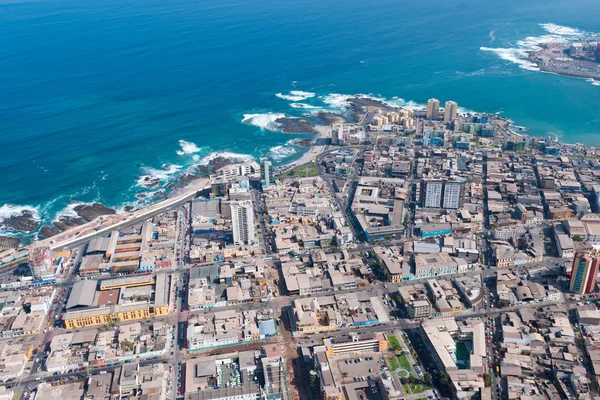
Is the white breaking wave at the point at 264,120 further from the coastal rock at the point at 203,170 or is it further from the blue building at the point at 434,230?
the blue building at the point at 434,230

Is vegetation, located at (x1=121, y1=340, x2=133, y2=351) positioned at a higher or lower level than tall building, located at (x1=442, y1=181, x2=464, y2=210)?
lower

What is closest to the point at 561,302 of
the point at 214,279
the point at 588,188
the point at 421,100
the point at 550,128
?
the point at 588,188

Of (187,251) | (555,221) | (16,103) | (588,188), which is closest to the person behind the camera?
(187,251)

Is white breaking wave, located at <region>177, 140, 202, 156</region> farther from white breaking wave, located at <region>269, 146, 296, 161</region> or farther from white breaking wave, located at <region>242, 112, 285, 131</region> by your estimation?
white breaking wave, located at <region>242, 112, 285, 131</region>

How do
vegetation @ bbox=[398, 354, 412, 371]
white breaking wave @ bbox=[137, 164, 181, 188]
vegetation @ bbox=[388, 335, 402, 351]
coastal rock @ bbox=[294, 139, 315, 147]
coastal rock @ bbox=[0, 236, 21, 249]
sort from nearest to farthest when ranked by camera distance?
vegetation @ bbox=[398, 354, 412, 371] → vegetation @ bbox=[388, 335, 402, 351] → coastal rock @ bbox=[0, 236, 21, 249] → white breaking wave @ bbox=[137, 164, 181, 188] → coastal rock @ bbox=[294, 139, 315, 147]

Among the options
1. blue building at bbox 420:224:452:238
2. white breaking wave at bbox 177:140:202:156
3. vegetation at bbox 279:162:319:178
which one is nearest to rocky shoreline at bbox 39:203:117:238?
white breaking wave at bbox 177:140:202:156

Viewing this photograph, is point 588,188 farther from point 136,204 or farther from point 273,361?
point 136,204

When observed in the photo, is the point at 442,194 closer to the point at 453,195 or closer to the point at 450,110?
the point at 453,195
